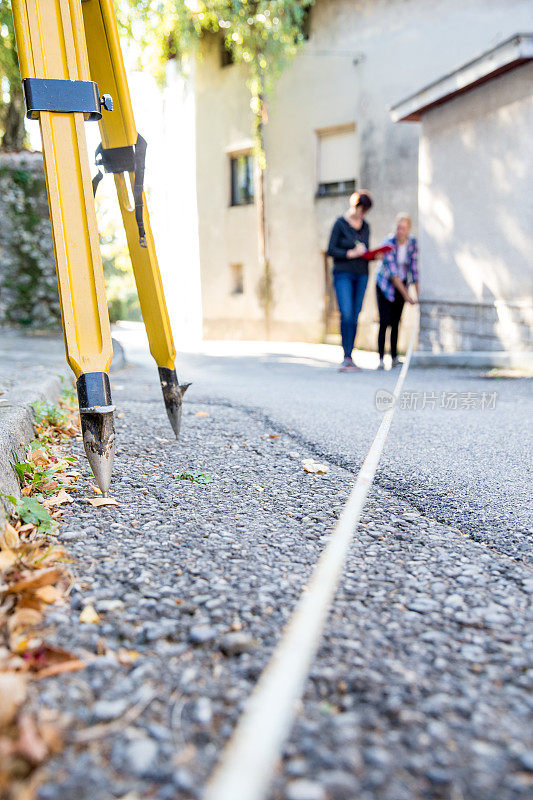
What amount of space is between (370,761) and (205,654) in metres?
0.42

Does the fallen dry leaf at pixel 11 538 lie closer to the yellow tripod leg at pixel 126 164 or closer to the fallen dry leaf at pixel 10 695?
the fallen dry leaf at pixel 10 695

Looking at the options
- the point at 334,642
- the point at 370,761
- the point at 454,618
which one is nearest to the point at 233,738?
the point at 370,761

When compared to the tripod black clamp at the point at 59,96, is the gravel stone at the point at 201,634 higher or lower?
lower

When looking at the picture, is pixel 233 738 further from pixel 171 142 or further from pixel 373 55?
pixel 171 142

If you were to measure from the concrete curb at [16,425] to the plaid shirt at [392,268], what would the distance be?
4.41 metres

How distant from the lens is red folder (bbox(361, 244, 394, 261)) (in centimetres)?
682

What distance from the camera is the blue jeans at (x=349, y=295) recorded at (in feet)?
22.7

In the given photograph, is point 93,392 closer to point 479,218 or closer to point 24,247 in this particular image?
point 479,218

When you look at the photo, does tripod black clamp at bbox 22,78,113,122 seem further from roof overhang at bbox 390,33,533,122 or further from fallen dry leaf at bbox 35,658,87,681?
roof overhang at bbox 390,33,533,122

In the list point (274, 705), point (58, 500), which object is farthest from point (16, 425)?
point (274, 705)

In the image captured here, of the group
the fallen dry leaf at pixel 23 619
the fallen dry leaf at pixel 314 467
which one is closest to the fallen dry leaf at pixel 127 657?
the fallen dry leaf at pixel 23 619

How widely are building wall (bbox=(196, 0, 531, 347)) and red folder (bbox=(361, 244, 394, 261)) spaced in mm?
5409

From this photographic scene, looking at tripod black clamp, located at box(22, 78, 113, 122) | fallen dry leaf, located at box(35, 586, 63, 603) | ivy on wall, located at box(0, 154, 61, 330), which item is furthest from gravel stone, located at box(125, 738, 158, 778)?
ivy on wall, located at box(0, 154, 61, 330)

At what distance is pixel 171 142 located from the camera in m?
18.3
